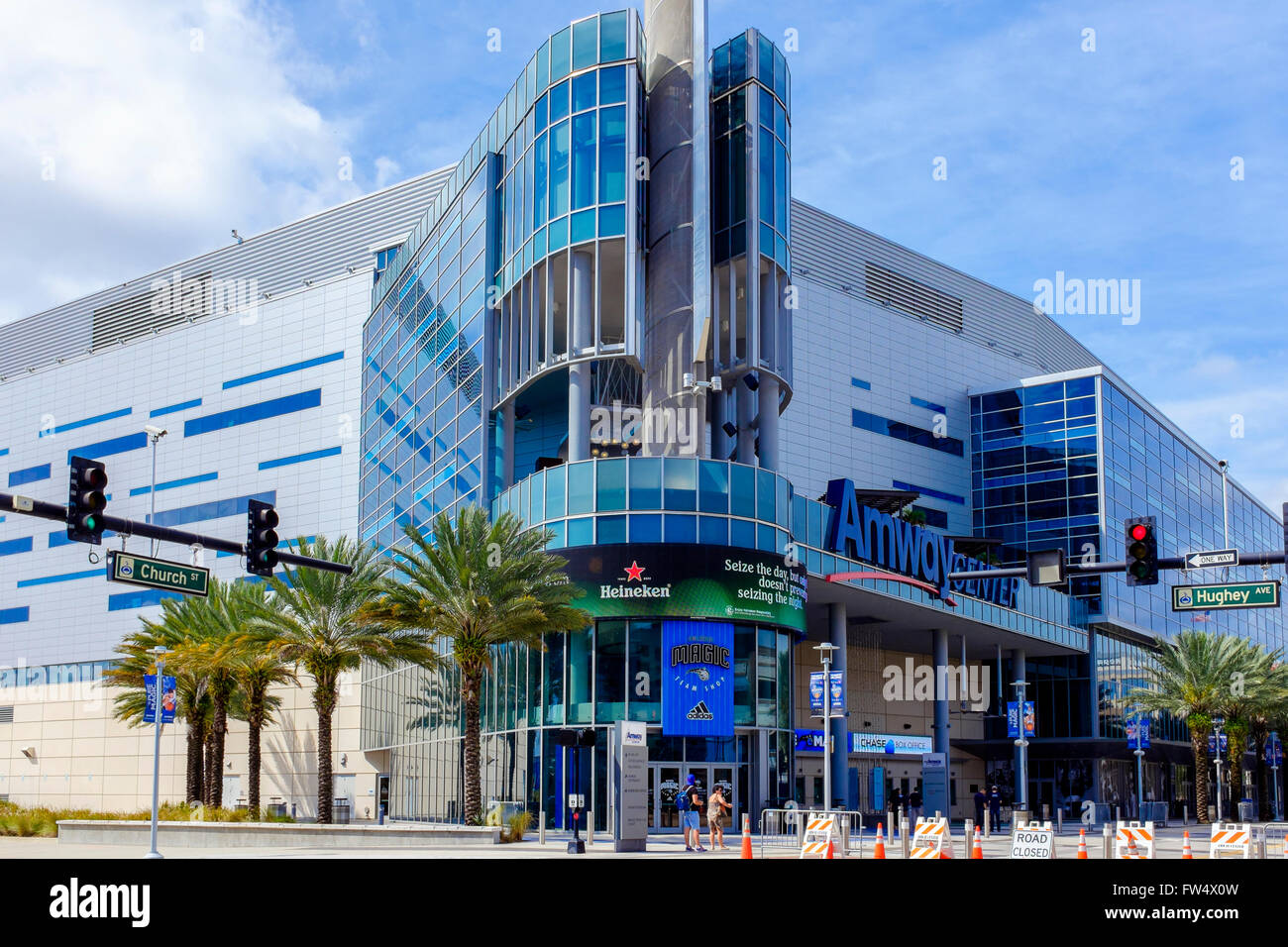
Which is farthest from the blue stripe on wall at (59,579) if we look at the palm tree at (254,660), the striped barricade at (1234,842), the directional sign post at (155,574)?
the striped barricade at (1234,842)

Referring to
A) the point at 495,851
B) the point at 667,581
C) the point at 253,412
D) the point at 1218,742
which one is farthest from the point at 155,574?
the point at 253,412

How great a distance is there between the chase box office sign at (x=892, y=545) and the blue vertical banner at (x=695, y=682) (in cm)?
1166

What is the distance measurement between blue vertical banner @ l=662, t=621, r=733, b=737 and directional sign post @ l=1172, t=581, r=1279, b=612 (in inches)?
740

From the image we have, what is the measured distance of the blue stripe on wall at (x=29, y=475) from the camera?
9681 cm

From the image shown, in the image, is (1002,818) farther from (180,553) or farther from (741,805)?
(180,553)

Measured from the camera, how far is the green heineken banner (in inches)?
1732

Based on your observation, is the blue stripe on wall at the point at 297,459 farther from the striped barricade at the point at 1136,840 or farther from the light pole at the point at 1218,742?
the striped barricade at the point at 1136,840

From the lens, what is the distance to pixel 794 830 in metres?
42.5

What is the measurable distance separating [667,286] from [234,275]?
1958 inches

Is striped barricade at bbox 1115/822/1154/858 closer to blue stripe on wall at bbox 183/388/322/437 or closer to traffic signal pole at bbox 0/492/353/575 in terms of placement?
traffic signal pole at bbox 0/492/353/575
